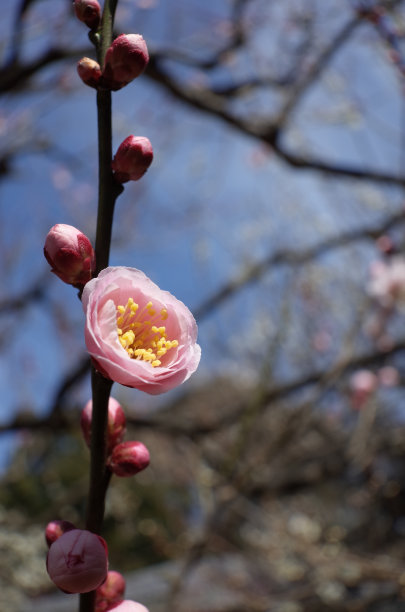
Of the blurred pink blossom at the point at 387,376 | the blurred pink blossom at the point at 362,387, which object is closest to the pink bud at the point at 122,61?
the blurred pink blossom at the point at 362,387

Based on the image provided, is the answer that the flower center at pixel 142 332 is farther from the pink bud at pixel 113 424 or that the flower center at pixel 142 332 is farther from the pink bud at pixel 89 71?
the pink bud at pixel 89 71

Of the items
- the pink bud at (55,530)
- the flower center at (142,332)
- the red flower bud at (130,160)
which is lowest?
the pink bud at (55,530)

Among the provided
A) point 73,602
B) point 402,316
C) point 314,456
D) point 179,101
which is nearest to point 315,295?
point 402,316

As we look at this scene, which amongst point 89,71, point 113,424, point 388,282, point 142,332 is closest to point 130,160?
point 89,71

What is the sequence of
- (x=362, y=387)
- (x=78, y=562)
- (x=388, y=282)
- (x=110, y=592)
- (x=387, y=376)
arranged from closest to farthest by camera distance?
(x=78, y=562) → (x=110, y=592) → (x=388, y=282) → (x=362, y=387) → (x=387, y=376)

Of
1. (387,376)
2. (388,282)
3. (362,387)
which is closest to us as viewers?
(388,282)

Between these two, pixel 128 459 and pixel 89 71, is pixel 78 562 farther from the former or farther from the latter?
pixel 89 71

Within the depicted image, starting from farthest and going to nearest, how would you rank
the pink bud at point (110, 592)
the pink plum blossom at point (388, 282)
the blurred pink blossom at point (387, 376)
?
the blurred pink blossom at point (387, 376) → the pink plum blossom at point (388, 282) → the pink bud at point (110, 592)

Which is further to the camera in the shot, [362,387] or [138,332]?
[362,387]
